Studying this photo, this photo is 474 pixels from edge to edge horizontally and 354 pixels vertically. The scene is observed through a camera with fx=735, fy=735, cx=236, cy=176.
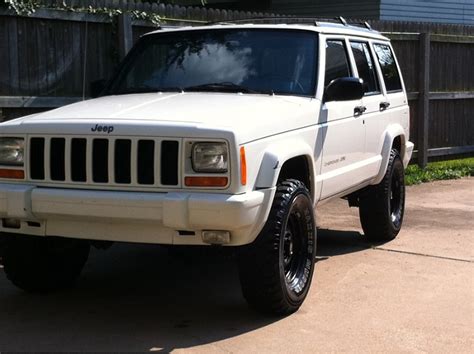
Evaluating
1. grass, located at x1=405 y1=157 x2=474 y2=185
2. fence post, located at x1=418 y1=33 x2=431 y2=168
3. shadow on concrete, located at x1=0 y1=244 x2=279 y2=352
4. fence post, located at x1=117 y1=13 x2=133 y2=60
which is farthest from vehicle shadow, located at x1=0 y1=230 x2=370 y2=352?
fence post, located at x1=418 y1=33 x2=431 y2=168

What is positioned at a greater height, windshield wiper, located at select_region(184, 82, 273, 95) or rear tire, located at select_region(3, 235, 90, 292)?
windshield wiper, located at select_region(184, 82, 273, 95)

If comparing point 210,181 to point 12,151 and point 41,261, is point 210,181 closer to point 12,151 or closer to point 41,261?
point 12,151

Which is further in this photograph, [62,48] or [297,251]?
[62,48]

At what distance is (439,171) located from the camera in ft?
40.3

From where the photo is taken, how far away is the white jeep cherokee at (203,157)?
4434mm

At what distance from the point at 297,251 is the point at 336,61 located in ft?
6.20

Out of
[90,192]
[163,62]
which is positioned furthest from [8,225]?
[163,62]

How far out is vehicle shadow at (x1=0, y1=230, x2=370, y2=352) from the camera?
466cm

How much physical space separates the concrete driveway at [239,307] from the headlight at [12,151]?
1110mm

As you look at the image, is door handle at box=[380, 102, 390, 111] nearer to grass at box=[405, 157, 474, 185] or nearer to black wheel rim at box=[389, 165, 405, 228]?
black wheel rim at box=[389, 165, 405, 228]

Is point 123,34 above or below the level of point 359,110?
above

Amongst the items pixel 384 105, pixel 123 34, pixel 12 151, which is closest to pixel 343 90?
pixel 384 105

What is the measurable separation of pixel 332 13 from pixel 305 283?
15408 mm

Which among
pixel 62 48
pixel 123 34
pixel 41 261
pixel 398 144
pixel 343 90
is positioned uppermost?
pixel 123 34
